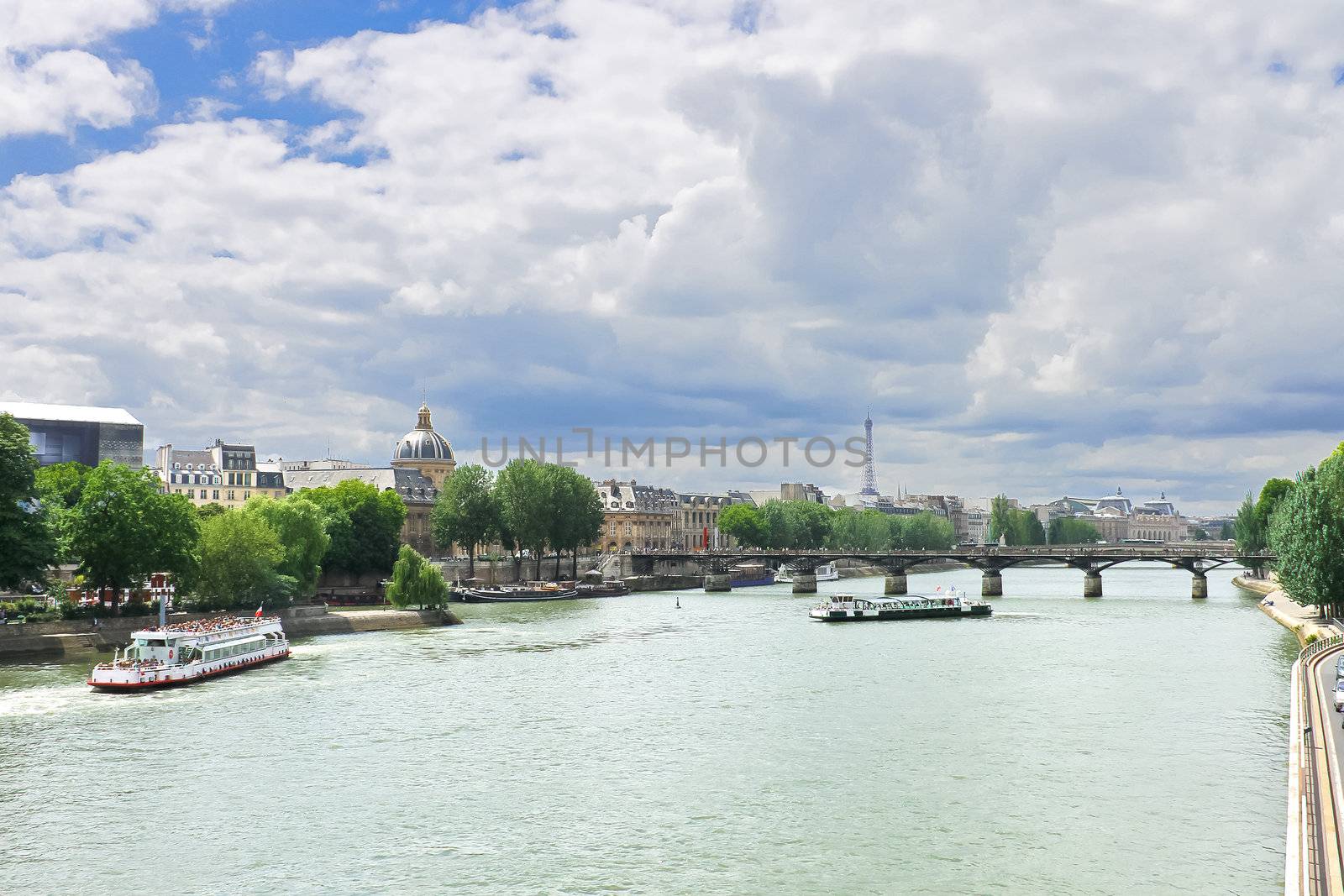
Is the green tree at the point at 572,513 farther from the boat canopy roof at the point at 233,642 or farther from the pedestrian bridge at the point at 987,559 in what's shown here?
the boat canopy roof at the point at 233,642

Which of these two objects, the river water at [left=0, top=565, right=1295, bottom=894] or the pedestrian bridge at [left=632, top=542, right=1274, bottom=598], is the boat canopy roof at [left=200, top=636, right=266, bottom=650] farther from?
the pedestrian bridge at [left=632, top=542, right=1274, bottom=598]

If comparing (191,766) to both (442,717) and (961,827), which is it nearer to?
(442,717)

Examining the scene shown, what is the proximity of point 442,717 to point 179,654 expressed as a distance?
16.6 metres

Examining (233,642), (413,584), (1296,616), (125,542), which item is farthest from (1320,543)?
(125,542)

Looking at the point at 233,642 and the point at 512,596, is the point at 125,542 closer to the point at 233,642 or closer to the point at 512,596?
the point at 233,642

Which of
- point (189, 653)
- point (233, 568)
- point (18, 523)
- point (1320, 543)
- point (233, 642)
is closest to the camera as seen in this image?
point (189, 653)

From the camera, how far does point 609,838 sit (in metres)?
27.9

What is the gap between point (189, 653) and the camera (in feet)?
177

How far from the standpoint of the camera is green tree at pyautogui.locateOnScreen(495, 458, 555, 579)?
139625mm

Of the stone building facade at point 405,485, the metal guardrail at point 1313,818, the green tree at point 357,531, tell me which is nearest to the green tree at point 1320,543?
the metal guardrail at point 1313,818

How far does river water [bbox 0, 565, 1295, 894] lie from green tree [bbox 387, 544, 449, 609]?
2011 centimetres

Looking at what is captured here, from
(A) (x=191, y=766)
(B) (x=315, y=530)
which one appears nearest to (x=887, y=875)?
(A) (x=191, y=766)

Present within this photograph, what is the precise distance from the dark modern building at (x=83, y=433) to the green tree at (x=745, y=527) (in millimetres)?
93734

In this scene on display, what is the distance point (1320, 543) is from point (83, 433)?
351 feet
